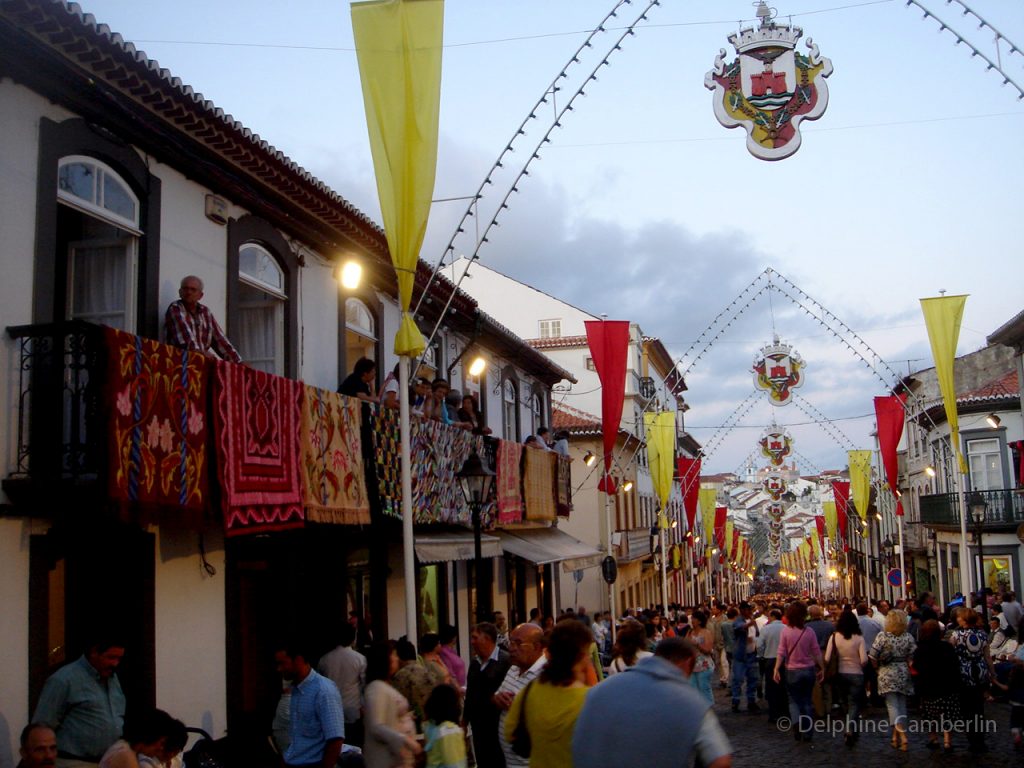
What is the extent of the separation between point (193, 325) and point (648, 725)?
7260 millimetres

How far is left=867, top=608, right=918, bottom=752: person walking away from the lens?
1302 cm

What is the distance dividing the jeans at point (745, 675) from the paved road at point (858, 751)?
1.98 meters

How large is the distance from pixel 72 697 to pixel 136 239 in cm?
458

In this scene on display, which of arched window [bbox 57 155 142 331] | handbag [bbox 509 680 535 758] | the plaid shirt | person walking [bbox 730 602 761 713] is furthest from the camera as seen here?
person walking [bbox 730 602 761 713]

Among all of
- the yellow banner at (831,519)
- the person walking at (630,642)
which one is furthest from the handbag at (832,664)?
the yellow banner at (831,519)

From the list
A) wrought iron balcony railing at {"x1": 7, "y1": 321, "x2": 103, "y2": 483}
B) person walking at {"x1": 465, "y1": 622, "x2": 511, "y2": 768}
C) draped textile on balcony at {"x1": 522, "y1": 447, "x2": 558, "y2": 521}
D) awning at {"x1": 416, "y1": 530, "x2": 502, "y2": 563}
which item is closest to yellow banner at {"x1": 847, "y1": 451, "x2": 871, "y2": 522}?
draped textile on balcony at {"x1": 522, "y1": 447, "x2": 558, "y2": 521}

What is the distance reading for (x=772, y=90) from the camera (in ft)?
43.3

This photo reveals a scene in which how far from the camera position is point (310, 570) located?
46.2 feet

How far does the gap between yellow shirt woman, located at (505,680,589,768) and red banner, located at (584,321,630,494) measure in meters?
15.5

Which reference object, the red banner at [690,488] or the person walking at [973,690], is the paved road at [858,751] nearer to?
the person walking at [973,690]

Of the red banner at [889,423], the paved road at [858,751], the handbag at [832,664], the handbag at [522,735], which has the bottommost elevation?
the paved road at [858,751]

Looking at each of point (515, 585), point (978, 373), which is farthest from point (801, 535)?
point (515, 585)

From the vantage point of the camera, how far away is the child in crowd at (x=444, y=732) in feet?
23.2

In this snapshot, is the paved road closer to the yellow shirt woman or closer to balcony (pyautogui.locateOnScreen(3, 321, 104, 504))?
the yellow shirt woman
